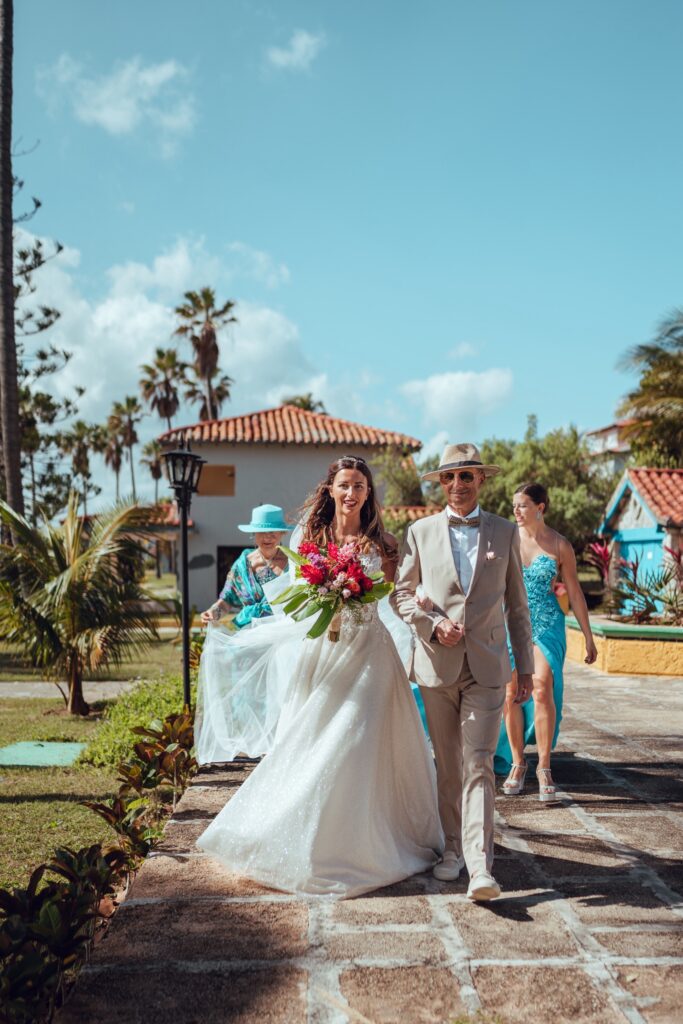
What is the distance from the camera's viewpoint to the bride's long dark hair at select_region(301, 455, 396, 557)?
4.69 m

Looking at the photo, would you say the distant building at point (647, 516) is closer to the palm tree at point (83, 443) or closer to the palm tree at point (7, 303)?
the palm tree at point (7, 303)

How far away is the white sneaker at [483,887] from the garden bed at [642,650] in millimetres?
10821

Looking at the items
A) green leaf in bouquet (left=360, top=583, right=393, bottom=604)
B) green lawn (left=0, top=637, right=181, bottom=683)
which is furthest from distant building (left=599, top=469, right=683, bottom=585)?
green leaf in bouquet (left=360, top=583, right=393, bottom=604)

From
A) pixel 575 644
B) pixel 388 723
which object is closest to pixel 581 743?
pixel 388 723

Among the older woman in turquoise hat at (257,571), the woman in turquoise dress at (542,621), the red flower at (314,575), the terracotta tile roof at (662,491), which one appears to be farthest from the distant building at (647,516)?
the red flower at (314,575)

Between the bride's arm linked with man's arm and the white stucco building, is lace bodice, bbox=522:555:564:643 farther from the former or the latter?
the white stucco building

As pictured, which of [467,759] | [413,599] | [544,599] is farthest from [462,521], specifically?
[544,599]

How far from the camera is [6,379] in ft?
42.0

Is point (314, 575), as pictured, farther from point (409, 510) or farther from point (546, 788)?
point (409, 510)

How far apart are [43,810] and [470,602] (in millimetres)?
4489

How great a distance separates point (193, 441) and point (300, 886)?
30.3 meters

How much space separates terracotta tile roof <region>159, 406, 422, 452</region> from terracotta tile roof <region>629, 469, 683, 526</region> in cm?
1312

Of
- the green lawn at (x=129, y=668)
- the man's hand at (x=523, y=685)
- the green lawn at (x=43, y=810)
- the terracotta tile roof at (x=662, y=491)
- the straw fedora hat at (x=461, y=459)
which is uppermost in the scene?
the terracotta tile roof at (x=662, y=491)

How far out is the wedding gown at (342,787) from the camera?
407 centimetres
